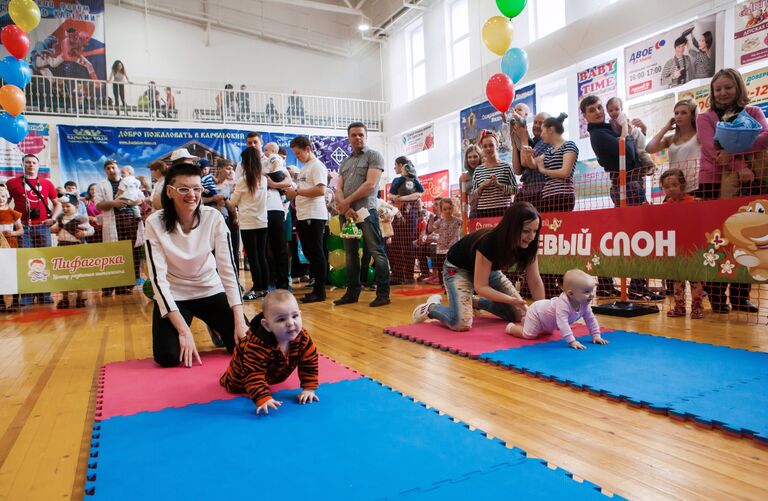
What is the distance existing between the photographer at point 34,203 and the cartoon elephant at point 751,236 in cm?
702

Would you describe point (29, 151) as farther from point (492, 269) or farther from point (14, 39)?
point (492, 269)

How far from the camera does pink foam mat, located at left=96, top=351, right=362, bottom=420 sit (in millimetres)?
2129

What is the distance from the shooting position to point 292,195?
5363mm

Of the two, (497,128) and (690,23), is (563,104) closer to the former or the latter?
(497,128)

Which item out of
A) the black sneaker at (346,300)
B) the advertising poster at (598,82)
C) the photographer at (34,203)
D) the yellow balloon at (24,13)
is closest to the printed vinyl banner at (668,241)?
the black sneaker at (346,300)

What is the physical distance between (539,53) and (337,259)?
21.4 ft

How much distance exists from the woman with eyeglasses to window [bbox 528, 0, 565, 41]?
638 centimetres

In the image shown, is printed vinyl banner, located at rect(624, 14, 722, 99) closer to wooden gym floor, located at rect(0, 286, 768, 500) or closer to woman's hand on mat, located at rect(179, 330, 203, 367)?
wooden gym floor, located at rect(0, 286, 768, 500)

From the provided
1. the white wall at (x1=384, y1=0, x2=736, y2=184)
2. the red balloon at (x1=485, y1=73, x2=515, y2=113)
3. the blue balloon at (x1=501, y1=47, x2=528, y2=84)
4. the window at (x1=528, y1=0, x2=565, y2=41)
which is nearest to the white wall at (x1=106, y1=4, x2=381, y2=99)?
the white wall at (x1=384, y1=0, x2=736, y2=184)

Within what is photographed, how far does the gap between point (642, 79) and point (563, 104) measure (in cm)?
193

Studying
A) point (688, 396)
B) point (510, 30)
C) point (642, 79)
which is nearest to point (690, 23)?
point (642, 79)

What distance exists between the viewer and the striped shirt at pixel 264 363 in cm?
200

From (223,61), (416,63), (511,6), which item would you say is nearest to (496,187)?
(511,6)

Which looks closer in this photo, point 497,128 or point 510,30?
point 510,30
